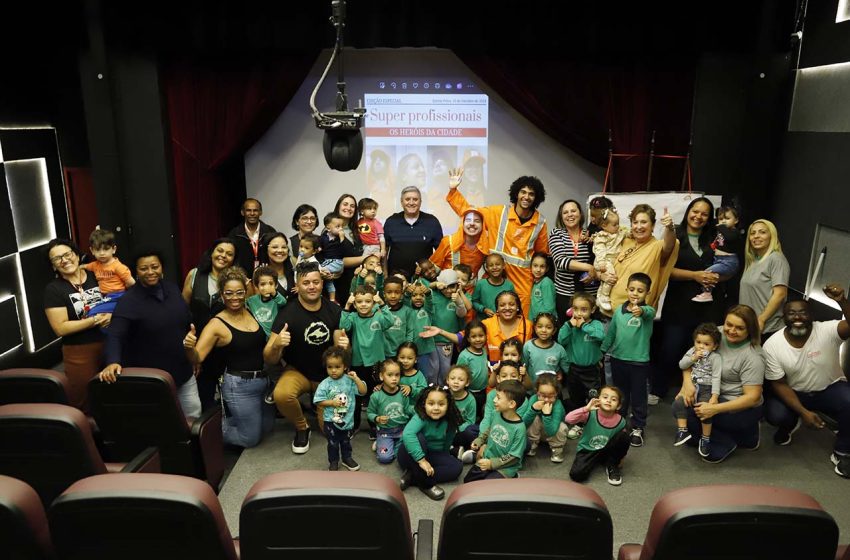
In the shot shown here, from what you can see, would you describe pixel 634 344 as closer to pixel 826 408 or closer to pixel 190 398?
pixel 826 408

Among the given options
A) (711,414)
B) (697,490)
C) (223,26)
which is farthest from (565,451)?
(223,26)

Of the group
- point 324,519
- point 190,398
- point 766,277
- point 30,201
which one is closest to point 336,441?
point 190,398

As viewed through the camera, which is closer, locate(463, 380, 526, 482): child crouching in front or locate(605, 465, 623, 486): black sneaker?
locate(463, 380, 526, 482): child crouching in front

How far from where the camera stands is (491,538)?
1847 mm

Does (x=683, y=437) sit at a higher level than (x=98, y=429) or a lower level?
lower

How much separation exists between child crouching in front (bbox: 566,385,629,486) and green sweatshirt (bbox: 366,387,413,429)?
0.93 metres

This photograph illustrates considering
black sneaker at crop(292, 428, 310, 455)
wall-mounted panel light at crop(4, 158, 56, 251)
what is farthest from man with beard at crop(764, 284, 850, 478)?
wall-mounted panel light at crop(4, 158, 56, 251)

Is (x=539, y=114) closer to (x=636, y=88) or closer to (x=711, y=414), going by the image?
(x=636, y=88)

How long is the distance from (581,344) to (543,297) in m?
0.45

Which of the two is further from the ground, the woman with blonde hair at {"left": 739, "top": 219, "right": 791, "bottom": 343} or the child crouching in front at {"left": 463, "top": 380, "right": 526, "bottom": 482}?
the woman with blonde hair at {"left": 739, "top": 219, "right": 791, "bottom": 343}

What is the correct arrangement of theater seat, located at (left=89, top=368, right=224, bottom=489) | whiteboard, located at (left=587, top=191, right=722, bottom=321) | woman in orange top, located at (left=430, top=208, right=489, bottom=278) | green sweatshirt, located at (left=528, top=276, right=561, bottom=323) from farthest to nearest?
whiteboard, located at (left=587, top=191, right=722, bottom=321), woman in orange top, located at (left=430, top=208, right=489, bottom=278), green sweatshirt, located at (left=528, top=276, right=561, bottom=323), theater seat, located at (left=89, top=368, right=224, bottom=489)

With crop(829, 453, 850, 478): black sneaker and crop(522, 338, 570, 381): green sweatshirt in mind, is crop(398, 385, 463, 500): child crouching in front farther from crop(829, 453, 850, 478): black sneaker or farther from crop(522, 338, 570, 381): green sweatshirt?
crop(829, 453, 850, 478): black sneaker

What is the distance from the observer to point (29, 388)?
296 cm

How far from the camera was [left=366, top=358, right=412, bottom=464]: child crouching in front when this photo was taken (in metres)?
3.74
